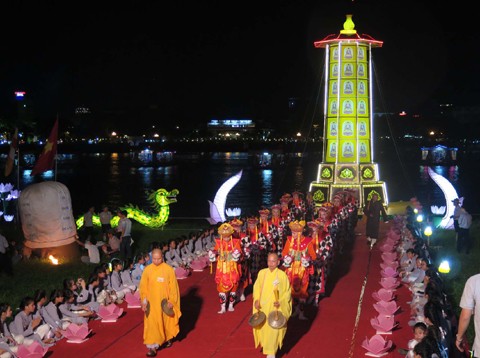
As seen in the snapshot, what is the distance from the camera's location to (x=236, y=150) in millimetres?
119688

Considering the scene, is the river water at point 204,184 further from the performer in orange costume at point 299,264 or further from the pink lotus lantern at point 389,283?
the performer in orange costume at point 299,264

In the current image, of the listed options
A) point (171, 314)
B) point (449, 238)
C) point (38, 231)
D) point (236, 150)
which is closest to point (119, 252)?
point (38, 231)

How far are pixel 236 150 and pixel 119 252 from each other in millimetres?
103702

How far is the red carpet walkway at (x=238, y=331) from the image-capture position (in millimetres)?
9055

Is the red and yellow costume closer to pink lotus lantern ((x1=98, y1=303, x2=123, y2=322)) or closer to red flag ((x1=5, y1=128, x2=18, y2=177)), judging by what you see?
pink lotus lantern ((x1=98, y1=303, x2=123, y2=322))

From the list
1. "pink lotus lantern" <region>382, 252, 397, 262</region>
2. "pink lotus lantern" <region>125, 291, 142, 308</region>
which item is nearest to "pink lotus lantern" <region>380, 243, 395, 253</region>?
"pink lotus lantern" <region>382, 252, 397, 262</region>

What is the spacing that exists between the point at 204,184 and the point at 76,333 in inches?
1860

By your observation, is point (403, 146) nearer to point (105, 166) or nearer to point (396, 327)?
point (105, 166)

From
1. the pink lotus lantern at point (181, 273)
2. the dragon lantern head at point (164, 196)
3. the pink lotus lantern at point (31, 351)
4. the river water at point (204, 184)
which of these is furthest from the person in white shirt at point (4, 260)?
the river water at point (204, 184)

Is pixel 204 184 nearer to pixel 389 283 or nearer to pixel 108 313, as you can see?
pixel 389 283

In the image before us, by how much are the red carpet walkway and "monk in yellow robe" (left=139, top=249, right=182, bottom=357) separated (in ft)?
0.88

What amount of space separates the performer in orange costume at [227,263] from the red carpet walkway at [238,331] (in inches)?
16.4

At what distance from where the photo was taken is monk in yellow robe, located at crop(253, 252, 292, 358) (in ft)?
27.7

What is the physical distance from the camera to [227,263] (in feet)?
35.4
